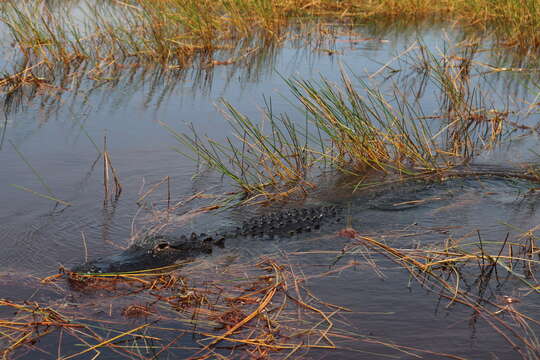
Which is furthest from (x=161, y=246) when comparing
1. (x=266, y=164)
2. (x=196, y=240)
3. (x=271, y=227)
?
(x=266, y=164)

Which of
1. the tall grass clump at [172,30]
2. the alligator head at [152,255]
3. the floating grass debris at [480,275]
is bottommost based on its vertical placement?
the floating grass debris at [480,275]

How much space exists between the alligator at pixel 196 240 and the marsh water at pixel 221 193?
0.07m

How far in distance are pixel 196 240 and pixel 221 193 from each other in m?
1.06

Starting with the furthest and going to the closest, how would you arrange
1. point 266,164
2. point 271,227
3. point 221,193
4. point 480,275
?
point 266,164
point 221,193
point 271,227
point 480,275

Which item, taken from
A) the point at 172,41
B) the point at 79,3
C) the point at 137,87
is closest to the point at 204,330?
the point at 137,87

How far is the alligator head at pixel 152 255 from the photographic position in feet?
11.9

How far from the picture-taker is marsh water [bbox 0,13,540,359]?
3.17 m

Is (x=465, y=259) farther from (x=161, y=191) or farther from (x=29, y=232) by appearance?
(x=29, y=232)

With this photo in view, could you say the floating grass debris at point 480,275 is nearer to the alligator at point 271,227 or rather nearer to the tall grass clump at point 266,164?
the alligator at point 271,227

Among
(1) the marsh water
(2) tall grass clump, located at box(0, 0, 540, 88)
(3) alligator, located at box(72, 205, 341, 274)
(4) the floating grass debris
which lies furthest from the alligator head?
(2) tall grass clump, located at box(0, 0, 540, 88)

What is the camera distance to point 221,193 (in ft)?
16.6

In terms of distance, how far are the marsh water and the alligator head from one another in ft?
A: 0.39

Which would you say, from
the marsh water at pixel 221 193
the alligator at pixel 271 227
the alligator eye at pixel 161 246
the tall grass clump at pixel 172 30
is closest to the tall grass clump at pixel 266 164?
the marsh water at pixel 221 193

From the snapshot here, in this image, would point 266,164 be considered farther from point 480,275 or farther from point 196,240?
point 480,275
